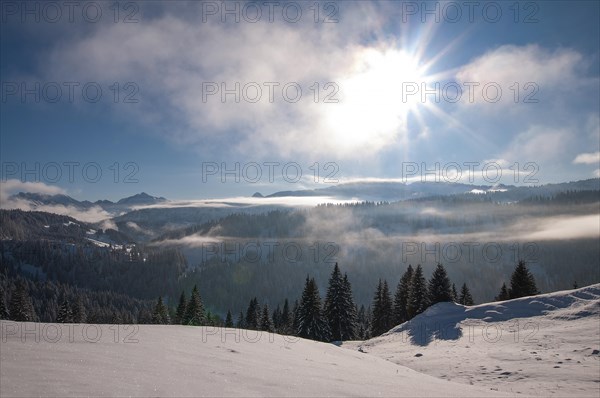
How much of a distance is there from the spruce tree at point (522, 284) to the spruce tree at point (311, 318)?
27.2 metres

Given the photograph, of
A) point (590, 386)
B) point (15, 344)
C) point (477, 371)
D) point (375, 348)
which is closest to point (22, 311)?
point (375, 348)

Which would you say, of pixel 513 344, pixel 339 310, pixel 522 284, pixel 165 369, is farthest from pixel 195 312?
pixel 522 284

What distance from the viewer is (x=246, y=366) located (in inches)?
317

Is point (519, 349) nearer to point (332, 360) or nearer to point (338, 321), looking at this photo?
point (332, 360)

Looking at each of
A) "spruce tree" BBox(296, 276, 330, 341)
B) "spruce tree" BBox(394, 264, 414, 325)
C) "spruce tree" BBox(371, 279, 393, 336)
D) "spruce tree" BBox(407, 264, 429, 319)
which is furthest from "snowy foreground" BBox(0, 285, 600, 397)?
"spruce tree" BBox(371, 279, 393, 336)

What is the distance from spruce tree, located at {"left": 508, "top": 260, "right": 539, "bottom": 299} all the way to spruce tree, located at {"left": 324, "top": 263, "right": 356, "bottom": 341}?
75.6 ft

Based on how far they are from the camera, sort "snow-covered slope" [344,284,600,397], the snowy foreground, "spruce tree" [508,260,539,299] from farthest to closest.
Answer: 1. "spruce tree" [508,260,539,299]
2. "snow-covered slope" [344,284,600,397]
3. the snowy foreground

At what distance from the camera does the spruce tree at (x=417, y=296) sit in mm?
45781

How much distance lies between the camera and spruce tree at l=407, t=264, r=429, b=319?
45781mm

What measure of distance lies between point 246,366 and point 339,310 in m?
39.6

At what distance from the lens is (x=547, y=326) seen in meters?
25.5

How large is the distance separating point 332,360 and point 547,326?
2347 cm

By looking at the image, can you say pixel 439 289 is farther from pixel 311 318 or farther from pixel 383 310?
pixel 311 318

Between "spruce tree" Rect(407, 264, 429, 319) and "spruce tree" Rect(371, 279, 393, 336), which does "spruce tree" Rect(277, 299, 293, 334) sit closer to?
"spruce tree" Rect(371, 279, 393, 336)
